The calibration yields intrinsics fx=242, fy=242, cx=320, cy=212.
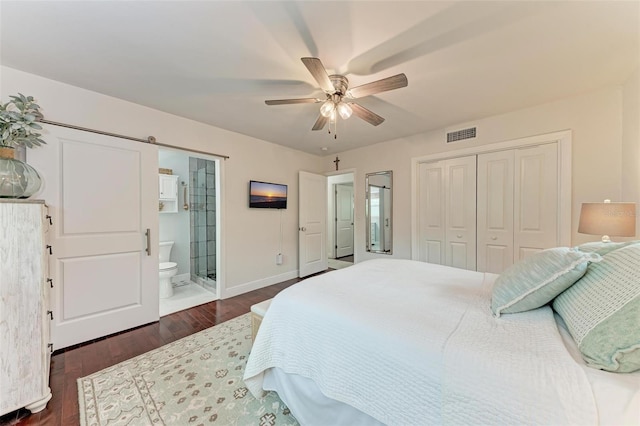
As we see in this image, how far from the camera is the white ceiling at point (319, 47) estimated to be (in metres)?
1.43

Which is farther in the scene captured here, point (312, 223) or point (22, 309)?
point (312, 223)

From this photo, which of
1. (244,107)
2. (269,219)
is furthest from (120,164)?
(269,219)

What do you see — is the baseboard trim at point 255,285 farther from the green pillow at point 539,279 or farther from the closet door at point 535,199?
the closet door at point 535,199

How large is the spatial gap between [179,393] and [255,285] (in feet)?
7.14

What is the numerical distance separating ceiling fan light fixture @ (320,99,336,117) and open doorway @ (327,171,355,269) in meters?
4.19

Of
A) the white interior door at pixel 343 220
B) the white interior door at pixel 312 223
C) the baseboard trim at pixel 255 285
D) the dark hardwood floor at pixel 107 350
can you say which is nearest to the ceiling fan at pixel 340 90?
the white interior door at pixel 312 223

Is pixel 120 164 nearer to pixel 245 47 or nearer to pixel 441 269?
pixel 245 47

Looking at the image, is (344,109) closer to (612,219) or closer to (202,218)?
(612,219)

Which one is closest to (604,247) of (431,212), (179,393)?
(431,212)

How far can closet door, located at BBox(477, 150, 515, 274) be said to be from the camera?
2980 millimetres

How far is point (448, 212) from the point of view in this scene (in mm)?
3432

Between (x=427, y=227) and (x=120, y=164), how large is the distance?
391 centimetres

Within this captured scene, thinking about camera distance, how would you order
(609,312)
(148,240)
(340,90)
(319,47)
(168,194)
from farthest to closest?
1. (168,194)
2. (148,240)
3. (340,90)
4. (319,47)
5. (609,312)

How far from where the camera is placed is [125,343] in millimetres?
2279
